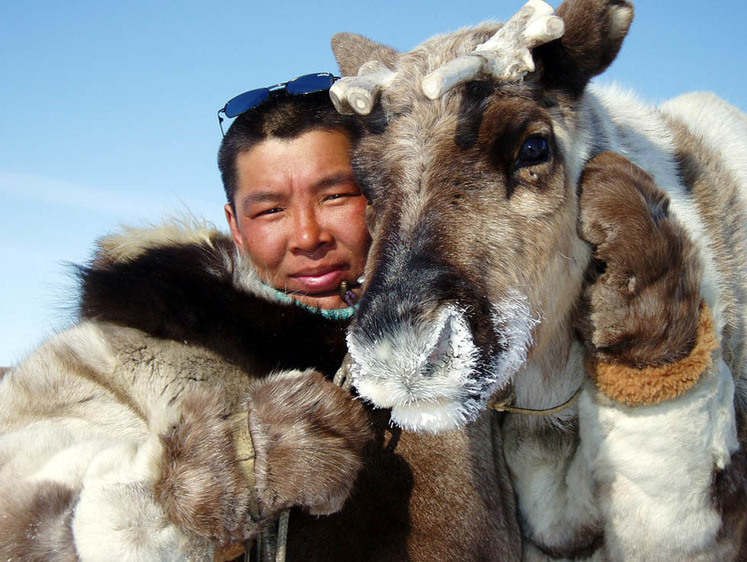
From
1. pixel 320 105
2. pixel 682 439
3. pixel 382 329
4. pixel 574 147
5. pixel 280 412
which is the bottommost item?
pixel 682 439

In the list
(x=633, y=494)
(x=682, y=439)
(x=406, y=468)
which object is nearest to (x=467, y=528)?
(x=406, y=468)

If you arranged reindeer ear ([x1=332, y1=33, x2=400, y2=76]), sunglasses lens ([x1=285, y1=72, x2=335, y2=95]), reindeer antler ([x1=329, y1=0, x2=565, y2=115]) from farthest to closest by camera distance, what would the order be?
sunglasses lens ([x1=285, y1=72, x2=335, y2=95]) < reindeer ear ([x1=332, y1=33, x2=400, y2=76]) < reindeer antler ([x1=329, y1=0, x2=565, y2=115])

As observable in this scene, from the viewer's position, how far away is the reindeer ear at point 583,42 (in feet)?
8.41

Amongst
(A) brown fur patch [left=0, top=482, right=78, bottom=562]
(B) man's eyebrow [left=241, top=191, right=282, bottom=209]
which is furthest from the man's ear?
(A) brown fur patch [left=0, top=482, right=78, bottom=562]

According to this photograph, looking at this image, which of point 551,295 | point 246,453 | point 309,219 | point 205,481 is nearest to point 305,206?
point 309,219

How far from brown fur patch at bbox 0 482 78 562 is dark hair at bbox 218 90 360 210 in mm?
1871

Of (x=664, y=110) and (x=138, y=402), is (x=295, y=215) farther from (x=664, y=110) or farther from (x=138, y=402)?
(x=664, y=110)

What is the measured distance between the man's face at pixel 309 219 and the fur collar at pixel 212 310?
537mm

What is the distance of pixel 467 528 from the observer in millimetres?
2400

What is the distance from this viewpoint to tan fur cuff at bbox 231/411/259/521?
185 centimetres

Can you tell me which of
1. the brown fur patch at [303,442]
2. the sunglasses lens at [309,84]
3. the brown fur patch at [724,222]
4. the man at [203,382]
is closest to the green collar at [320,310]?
the man at [203,382]

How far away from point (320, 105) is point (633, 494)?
219cm

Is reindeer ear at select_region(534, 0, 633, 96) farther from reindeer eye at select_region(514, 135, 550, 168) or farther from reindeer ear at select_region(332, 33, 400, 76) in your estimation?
reindeer ear at select_region(332, 33, 400, 76)

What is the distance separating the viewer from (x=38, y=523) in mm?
1820
